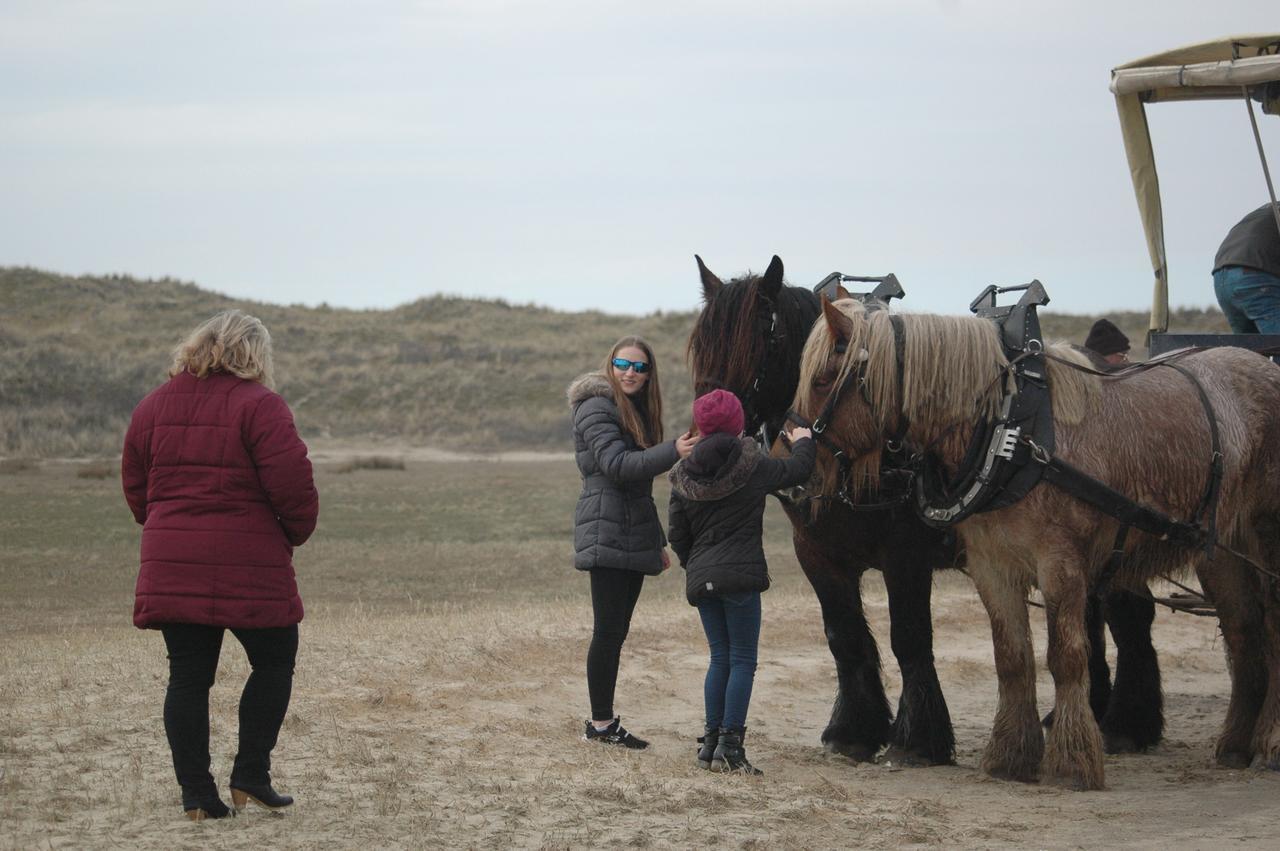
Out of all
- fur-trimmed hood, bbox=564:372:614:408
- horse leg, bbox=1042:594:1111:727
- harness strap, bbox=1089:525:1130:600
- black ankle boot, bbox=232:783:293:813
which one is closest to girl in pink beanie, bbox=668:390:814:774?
fur-trimmed hood, bbox=564:372:614:408

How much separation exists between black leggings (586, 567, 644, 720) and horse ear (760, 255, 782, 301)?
4.82 feet

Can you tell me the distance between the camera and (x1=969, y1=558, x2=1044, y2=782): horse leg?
6.25m

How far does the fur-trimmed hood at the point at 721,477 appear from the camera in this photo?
20.0ft

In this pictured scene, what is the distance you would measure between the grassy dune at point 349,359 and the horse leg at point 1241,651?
2844 centimetres

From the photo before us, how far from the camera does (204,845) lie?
4887mm

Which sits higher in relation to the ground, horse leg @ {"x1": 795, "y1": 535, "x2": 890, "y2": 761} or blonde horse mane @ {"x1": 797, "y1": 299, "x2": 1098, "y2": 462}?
blonde horse mane @ {"x1": 797, "y1": 299, "x2": 1098, "y2": 462}

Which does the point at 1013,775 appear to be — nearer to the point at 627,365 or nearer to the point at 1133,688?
the point at 1133,688

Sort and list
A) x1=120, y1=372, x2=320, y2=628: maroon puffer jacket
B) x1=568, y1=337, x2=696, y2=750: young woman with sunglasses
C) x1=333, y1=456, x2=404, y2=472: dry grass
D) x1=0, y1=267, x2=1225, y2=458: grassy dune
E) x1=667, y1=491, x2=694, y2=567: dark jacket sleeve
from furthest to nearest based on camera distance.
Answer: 1. x1=0, y1=267, x2=1225, y2=458: grassy dune
2. x1=333, y1=456, x2=404, y2=472: dry grass
3. x1=568, y1=337, x2=696, y2=750: young woman with sunglasses
4. x1=667, y1=491, x2=694, y2=567: dark jacket sleeve
5. x1=120, y1=372, x2=320, y2=628: maroon puffer jacket

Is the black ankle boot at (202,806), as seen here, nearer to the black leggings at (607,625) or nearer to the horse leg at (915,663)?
the black leggings at (607,625)

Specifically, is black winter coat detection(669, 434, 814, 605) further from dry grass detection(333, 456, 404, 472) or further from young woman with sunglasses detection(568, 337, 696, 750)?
dry grass detection(333, 456, 404, 472)

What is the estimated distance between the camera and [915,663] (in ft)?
22.1

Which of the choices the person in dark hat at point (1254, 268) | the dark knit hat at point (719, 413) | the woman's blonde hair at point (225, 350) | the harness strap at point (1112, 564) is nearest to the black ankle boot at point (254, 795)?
the woman's blonde hair at point (225, 350)

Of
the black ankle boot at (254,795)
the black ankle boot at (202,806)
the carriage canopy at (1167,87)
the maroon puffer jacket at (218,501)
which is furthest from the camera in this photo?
the carriage canopy at (1167,87)

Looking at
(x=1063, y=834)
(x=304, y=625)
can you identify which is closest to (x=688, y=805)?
(x=1063, y=834)
